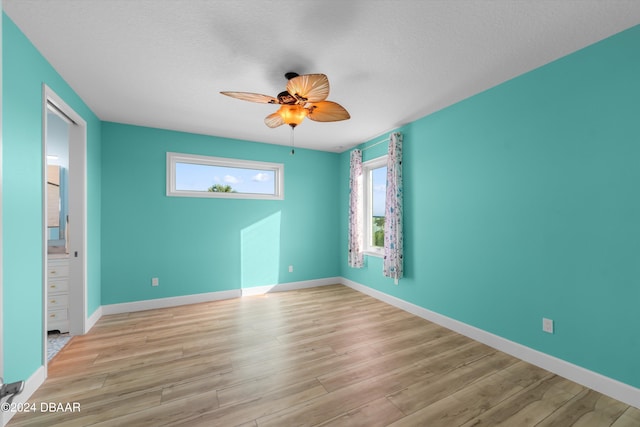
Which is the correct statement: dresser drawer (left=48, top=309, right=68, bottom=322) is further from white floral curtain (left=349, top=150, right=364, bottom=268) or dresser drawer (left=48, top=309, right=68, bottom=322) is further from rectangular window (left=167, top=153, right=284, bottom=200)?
white floral curtain (left=349, top=150, right=364, bottom=268)

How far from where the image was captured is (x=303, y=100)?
2.43 meters

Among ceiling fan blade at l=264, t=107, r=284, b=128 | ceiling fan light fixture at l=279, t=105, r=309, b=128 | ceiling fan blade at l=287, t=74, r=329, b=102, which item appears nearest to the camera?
ceiling fan blade at l=287, t=74, r=329, b=102

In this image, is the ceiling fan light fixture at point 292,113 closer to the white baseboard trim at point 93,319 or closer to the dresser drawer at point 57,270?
the dresser drawer at point 57,270

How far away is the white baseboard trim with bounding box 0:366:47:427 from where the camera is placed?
198cm

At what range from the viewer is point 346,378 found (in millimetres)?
2387

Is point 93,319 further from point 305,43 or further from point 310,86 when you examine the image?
point 305,43

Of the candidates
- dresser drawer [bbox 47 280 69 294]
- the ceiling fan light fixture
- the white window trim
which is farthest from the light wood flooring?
the ceiling fan light fixture

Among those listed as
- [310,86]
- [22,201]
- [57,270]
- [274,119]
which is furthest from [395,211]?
[57,270]

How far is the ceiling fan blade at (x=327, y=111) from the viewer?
2.56 metres

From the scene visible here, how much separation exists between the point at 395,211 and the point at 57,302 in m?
4.02

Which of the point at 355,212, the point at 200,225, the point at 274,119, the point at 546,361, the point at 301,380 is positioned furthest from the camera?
the point at 355,212

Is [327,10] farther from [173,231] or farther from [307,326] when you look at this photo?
[173,231]

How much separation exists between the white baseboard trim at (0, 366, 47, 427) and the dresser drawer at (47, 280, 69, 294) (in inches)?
41.9

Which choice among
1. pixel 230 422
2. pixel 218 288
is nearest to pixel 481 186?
pixel 230 422
